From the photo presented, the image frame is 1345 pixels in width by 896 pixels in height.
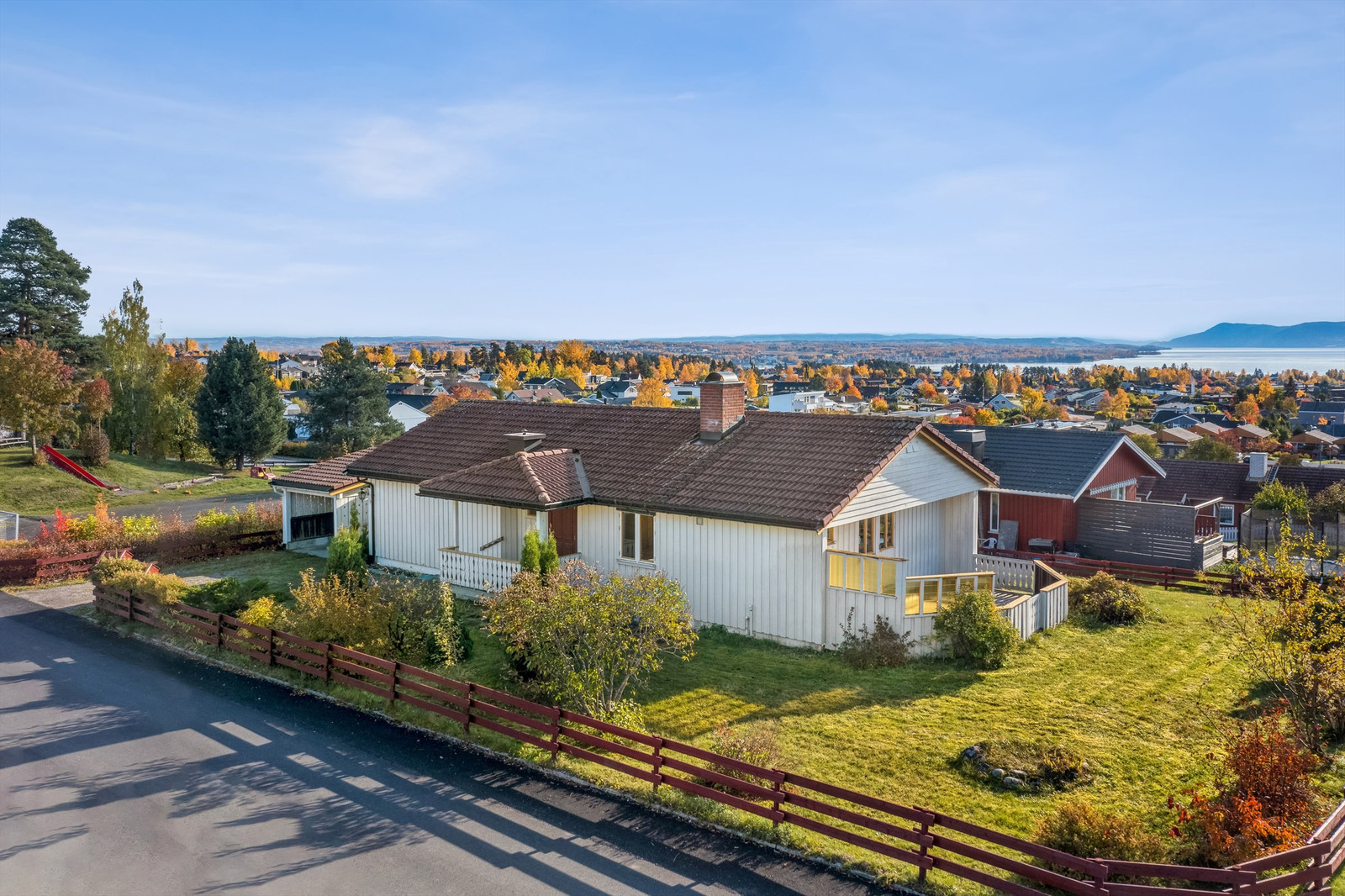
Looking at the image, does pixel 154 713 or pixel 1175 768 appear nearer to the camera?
pixel 1175 768

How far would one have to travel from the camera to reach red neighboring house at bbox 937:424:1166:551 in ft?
102

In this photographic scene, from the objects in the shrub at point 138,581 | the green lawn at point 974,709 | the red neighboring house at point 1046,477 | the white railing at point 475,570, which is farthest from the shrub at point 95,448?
the red neighboring house at point 1046,477

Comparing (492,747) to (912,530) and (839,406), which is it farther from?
(839,406)

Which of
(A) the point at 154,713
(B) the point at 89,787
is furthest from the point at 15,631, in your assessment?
(B) the point at 89,787

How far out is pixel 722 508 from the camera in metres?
20.1

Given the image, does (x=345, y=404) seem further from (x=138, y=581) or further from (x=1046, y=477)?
(x=1046, y=477)

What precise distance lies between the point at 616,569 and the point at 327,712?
8.24 meters

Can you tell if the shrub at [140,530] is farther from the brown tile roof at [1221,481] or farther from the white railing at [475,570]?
the brown tile roof at [1221,481]

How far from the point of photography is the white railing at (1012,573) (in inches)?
908

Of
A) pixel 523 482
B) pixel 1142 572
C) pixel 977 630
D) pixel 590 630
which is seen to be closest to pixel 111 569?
pixel 523 482

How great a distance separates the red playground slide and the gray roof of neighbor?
43604 millimetres

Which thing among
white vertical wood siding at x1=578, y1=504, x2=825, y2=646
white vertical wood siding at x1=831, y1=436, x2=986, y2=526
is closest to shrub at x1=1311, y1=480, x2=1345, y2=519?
white vertical wood siding at x1=831, y1=436, x2=986, y2=526

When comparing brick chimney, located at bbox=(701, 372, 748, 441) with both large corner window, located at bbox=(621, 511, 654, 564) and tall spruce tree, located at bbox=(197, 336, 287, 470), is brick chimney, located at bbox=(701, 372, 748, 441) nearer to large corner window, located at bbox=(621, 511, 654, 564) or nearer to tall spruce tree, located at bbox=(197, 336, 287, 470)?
large corner window, located at bbox=(621, 511, 654, 564)

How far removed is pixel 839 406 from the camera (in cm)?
14538
